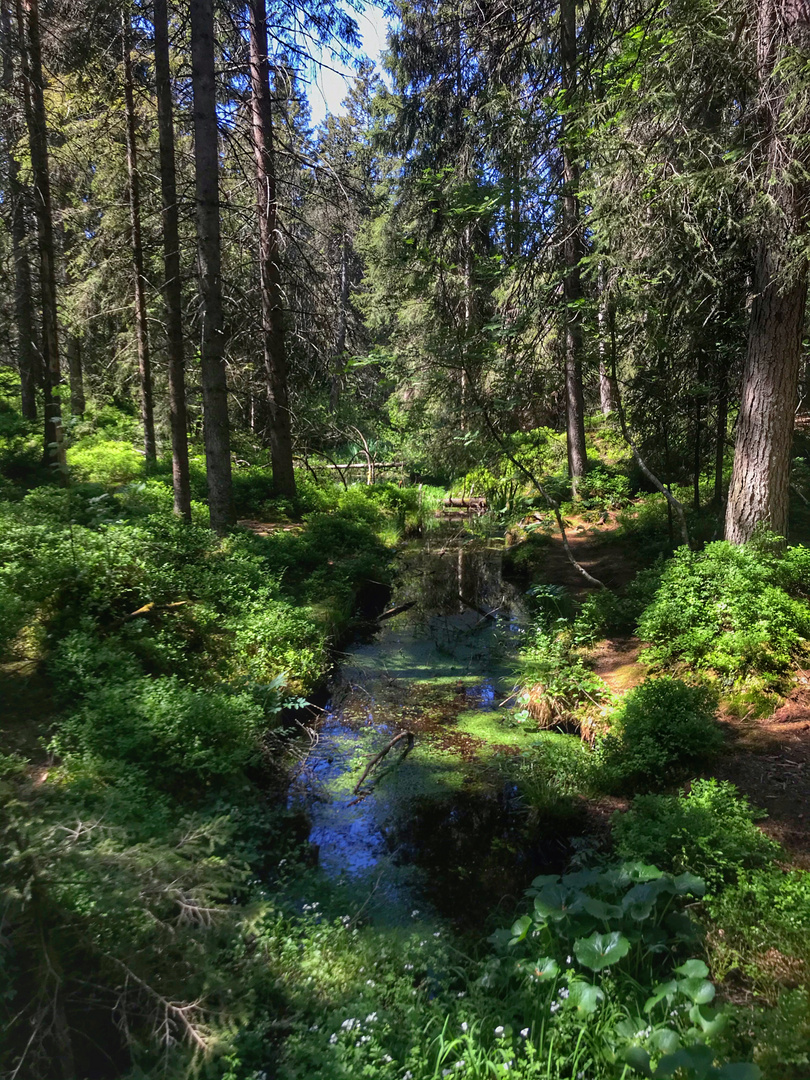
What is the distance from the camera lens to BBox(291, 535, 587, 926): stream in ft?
14.7

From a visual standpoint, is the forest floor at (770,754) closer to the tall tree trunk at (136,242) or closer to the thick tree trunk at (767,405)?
the thick tree trunk at (767,405)

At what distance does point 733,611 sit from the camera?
6012 millimetres

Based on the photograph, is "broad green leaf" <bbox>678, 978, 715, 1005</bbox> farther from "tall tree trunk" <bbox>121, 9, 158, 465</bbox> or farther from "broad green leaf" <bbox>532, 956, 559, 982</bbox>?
"tall tree trunk" <bbox>121, 9, 158, 465</bbox>

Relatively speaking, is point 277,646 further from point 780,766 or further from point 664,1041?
point 664,1041

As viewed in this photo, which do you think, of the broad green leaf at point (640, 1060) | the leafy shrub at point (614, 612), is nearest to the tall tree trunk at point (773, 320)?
the leafy shrub at point (614, 612)

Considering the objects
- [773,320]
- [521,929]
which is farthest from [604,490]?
[521,929]

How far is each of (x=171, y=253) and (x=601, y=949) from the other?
9694 millimetres

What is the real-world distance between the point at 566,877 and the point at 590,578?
20.0 ft

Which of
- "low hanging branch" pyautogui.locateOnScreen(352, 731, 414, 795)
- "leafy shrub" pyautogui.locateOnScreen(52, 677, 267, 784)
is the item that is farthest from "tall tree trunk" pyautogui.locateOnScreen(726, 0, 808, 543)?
"leafy shrub" pyautogui.locateOnScreen(52, 677, 267, 784)

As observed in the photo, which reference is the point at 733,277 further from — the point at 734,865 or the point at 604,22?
the point at 734,865

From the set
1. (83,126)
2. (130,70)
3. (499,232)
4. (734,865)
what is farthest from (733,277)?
(83,126)

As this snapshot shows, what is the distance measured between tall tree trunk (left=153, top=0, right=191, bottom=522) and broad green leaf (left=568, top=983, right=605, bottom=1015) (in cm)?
772

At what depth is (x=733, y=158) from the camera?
6.51 metres

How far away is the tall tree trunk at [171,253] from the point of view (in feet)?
30.2
